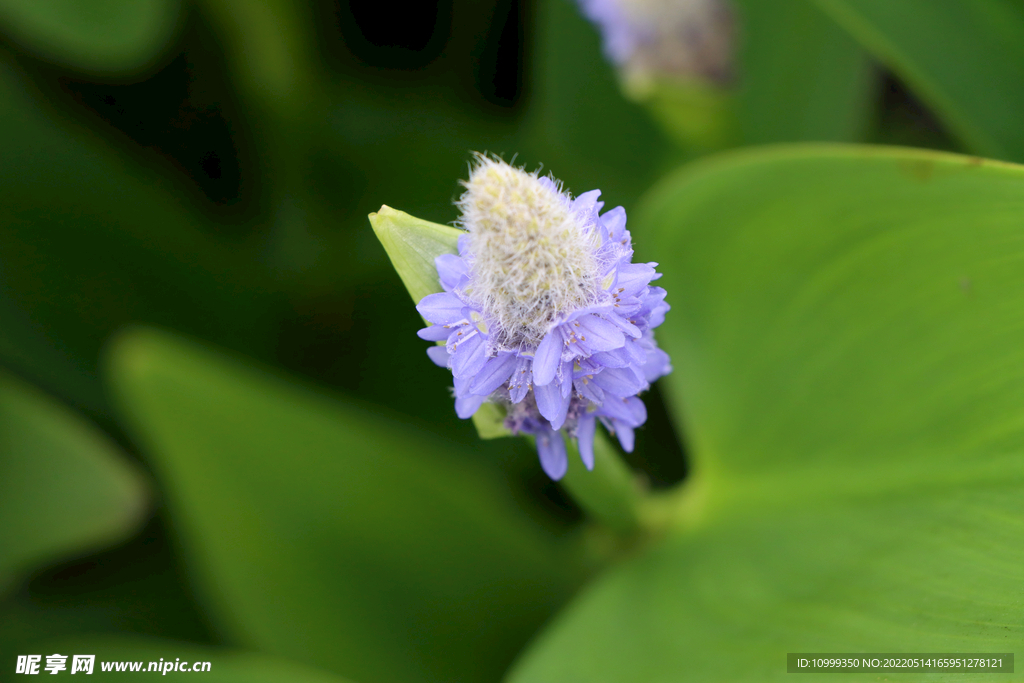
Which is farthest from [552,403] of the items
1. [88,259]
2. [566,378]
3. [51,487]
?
A: [88,259]

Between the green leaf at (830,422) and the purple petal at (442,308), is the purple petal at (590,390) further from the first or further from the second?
the green leaf at (830,422)

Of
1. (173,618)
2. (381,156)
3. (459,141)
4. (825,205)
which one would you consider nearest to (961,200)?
(825,205)

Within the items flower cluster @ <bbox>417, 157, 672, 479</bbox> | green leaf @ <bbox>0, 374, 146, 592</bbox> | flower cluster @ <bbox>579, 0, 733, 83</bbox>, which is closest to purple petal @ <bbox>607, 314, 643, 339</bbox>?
flower cluster @ <bbox>417, 157, 672, 479</bbox>

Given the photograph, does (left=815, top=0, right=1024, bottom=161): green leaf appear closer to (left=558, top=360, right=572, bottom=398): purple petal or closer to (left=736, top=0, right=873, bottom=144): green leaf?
(left=736, top=0, right=873, bottom=144): green leaf

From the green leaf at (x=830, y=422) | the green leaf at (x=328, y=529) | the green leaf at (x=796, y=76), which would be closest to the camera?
the green leaf at (x=830, y=422)

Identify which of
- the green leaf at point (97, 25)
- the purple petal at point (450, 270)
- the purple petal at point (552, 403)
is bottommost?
the purple petal at point (552, 403)

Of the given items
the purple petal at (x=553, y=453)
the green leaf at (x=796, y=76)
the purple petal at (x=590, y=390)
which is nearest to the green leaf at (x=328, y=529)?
the purple petal at (x=553, y=453)

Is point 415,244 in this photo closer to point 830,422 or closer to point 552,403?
point 552,403
